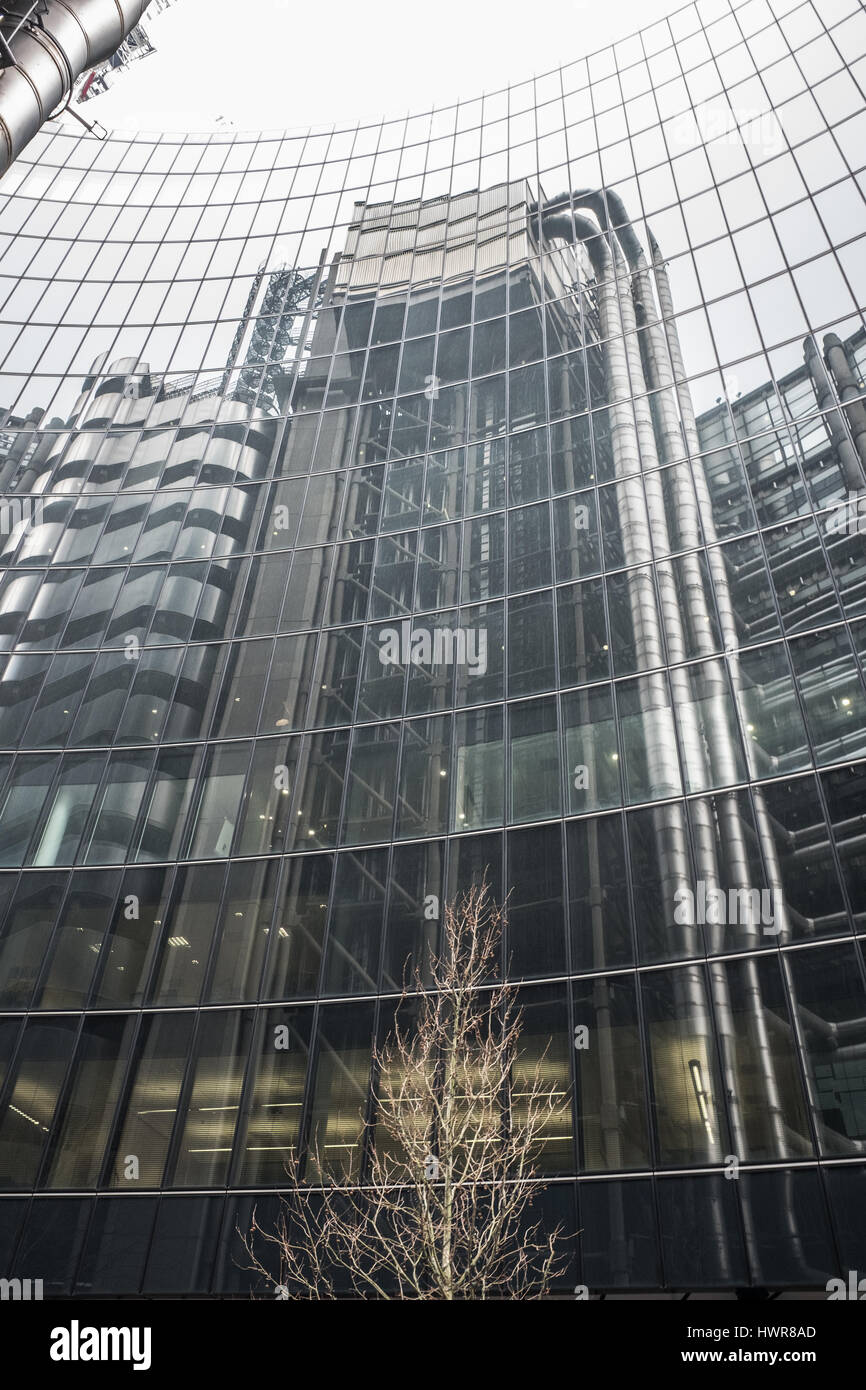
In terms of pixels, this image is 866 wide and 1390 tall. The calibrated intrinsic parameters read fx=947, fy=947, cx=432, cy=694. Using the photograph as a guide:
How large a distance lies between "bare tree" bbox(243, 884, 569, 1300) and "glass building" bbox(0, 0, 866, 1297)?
58cm

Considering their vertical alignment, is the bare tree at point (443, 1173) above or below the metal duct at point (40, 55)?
below

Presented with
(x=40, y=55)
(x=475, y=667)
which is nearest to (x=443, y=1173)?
(x=475, y=667)

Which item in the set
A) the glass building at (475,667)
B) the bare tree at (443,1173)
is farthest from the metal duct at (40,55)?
the bare tree at (443,1173)

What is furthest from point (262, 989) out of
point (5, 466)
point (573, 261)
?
point (573, 261)

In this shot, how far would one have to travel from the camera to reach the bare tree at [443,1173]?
16.9 metres

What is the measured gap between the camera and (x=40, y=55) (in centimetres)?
2400

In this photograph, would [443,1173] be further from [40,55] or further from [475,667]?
[40,55]

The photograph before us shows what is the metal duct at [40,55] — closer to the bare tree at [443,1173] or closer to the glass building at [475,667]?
the glass building at [475,667]

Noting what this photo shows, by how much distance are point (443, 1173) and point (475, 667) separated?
44.4 ft

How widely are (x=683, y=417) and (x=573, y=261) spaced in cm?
988

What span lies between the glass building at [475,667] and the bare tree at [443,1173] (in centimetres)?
58

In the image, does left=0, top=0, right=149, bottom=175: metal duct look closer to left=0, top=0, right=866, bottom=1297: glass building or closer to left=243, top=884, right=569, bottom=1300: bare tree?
left=0, top=0, right=866, bottom=1297: glass building

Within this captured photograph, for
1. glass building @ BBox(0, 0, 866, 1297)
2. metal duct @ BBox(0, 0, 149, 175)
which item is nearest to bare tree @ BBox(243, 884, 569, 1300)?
glass building @ BBox(0, 0, 866, 1297)

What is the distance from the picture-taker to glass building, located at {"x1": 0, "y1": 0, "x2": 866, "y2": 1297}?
1922 cm
